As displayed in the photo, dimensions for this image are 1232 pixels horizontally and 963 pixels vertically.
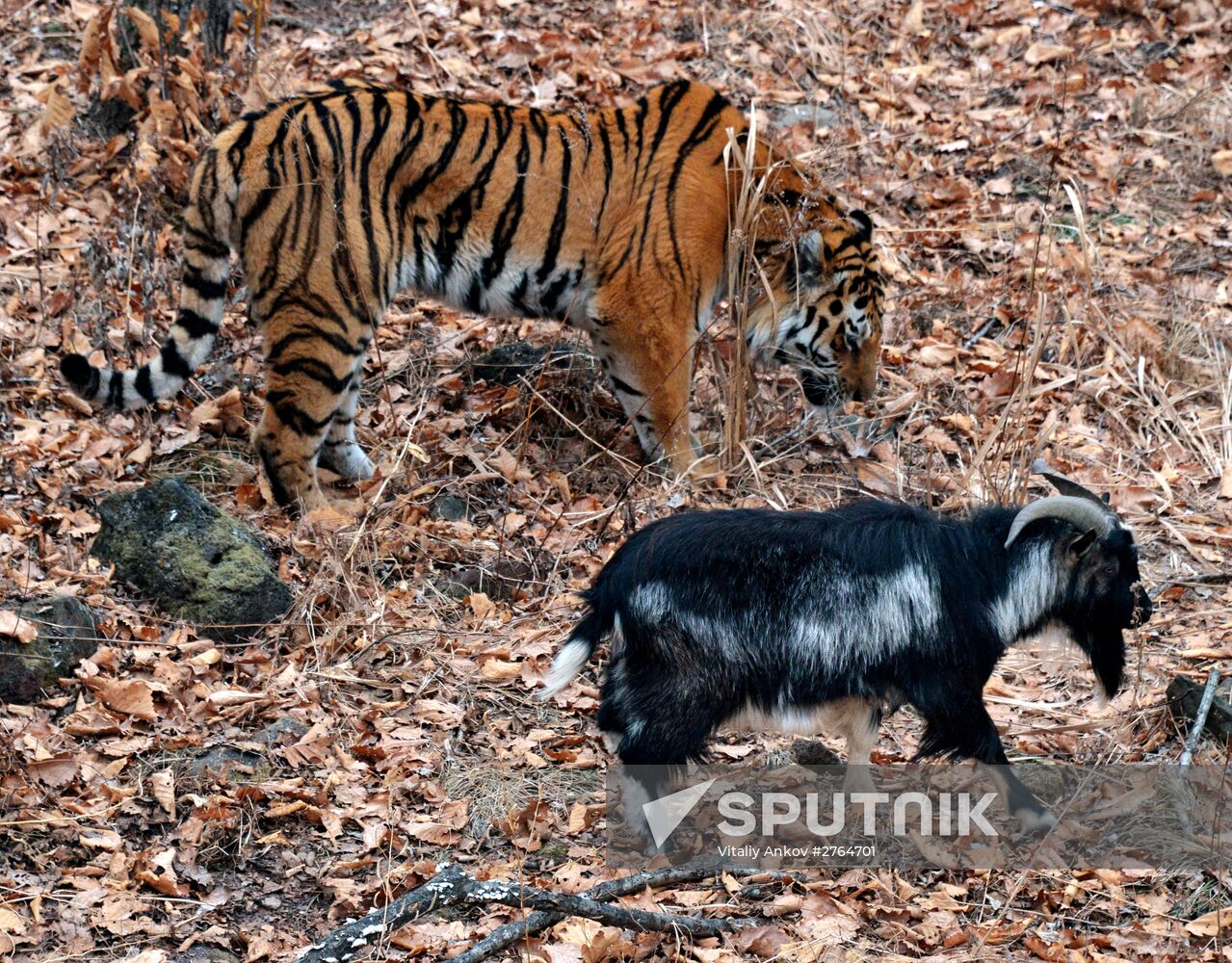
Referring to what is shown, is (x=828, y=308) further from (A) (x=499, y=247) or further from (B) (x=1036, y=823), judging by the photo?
(B) (x=1036, y=823)

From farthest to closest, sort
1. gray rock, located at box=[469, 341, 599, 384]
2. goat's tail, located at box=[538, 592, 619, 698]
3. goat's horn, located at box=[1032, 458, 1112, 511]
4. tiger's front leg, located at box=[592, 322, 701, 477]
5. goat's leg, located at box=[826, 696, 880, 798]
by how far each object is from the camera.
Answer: gray rock, located at box=[469, 341, 599, 384]
tiger's front leg, located at box=[592, 322, 701, 477]
goat's horn, located at box=[1032, 458, 1112, 511]
goat's leg, located at box=[826, 696, 880, 798]
goat's tail, located at box=[538, 592, 619, 698]

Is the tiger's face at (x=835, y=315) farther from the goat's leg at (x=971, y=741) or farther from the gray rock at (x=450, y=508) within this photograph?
the goat's leg at (x=971, y=741)

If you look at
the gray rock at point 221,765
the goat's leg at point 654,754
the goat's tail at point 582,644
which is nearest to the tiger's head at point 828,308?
the goat's tail at point 582,644

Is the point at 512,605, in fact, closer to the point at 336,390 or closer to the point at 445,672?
the point at 445,672

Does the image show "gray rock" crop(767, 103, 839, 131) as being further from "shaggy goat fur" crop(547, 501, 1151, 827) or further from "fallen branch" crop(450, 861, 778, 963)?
"fallen branch" crop(450, 861, 778, 963)

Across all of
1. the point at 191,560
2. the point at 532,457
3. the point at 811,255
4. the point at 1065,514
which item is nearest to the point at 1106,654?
the point at 1065,514

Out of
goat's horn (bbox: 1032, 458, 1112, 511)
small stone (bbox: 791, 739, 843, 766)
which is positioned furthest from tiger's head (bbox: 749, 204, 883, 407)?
small stone (bbox: 791, 739, 843, 766)

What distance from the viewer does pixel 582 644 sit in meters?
4.54

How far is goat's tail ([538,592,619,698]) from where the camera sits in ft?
14.8

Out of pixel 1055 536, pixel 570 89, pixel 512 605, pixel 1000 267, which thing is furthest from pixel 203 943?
pixel 570 89

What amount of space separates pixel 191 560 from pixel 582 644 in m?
2.07

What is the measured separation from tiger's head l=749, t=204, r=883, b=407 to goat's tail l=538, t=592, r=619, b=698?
326 centimetres

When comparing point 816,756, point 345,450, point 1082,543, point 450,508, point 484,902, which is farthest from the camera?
point 345,450

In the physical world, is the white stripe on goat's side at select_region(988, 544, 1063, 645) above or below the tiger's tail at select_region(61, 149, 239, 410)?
→ below
